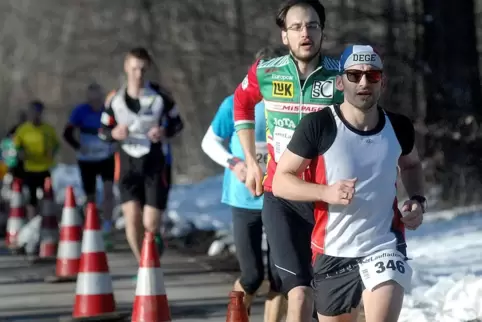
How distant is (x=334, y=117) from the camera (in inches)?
228

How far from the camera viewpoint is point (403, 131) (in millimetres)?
5902

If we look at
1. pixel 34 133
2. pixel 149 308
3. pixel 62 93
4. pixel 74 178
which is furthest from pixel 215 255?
pixel 62 93

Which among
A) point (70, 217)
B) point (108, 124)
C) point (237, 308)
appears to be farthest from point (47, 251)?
point (237, 308)

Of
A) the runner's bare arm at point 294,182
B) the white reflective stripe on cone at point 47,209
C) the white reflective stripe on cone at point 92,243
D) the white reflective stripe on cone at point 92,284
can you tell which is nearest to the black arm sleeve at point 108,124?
the white reflective stripe on cone at point 92,243

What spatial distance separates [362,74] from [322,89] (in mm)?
896

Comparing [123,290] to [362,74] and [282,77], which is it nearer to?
[282,77]

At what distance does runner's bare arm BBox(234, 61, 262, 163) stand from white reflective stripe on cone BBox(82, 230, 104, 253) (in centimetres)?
276

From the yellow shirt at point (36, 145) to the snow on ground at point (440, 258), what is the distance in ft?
6.41

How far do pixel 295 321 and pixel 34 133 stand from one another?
1089 centimetres

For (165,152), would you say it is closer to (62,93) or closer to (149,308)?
(149,308)

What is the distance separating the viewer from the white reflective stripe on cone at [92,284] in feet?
30.6

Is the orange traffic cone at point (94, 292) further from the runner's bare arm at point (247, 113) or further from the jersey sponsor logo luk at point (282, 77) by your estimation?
the jersey sponsor logo luk at point (282, 77)

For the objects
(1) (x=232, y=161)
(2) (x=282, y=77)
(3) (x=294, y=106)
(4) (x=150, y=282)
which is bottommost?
(4) (x=150, y=282)

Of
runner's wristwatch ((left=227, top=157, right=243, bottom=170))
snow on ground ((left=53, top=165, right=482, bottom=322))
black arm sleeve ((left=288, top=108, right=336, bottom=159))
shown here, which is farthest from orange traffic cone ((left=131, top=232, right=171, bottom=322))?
black arm sleeve ((left=288, top=108, right=336, bottom=159))
